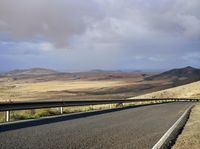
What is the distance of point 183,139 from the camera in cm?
1291

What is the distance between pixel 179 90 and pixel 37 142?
92.3 meters

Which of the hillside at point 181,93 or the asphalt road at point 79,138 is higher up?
the hillside at point 181,93

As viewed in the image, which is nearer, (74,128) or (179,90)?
(74,128)

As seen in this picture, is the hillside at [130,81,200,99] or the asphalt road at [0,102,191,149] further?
the hillside at [130,81,200,99]

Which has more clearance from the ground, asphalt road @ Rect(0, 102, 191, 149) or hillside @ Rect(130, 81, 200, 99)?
hillside @ Rect(130, 81, 200, 99)


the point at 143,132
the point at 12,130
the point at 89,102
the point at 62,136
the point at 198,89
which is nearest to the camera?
the point at 62,136

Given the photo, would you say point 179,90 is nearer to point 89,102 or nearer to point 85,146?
point 89,102

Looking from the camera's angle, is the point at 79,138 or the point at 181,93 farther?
the point at 181,93

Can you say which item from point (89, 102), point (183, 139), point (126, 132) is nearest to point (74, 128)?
point (126, 132)

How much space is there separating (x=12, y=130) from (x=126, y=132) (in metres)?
3.79

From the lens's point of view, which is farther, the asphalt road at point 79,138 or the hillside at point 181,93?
the hillside at point 181,93

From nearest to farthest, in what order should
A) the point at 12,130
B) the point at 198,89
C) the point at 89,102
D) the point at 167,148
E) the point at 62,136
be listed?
the point at 167,148, the point at 62,136, the point at 12,130, the point at 89,102, the point at 198,89

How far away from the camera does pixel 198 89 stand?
100062mm

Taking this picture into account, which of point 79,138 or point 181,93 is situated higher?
point 181,93
